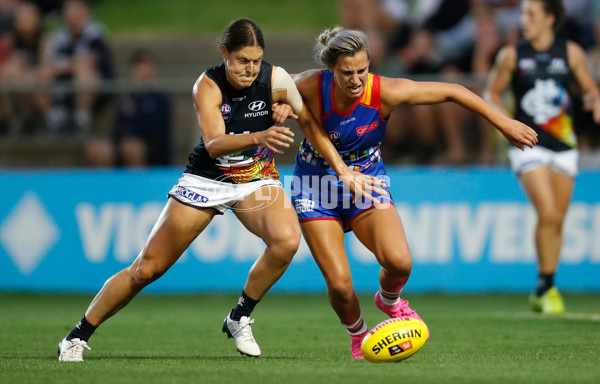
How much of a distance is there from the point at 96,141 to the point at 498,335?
7.37 metres

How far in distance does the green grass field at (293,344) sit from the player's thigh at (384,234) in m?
0.70

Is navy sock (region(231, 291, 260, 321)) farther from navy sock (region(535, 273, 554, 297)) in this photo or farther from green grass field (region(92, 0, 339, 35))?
green grass field (region(92, 0, 339, 35))

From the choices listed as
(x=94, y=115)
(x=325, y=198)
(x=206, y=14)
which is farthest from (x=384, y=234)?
(x=206, y=14)

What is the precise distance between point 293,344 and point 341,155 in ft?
5.15

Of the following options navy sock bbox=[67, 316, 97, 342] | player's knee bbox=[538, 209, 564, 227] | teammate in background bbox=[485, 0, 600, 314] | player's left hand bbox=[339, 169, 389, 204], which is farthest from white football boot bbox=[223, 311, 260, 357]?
player's knee bbox=[538, 209, 564, 227]

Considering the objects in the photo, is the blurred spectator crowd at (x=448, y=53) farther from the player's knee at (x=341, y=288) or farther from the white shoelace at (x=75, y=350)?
the white shoelace at (x=75, y=350)

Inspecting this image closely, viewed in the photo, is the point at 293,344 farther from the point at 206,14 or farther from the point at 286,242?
the point at 206,14

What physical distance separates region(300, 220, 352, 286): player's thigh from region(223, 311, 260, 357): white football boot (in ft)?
2.08

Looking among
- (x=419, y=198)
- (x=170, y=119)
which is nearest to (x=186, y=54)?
(x=170, y=119)

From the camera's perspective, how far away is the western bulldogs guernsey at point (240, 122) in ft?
20.2

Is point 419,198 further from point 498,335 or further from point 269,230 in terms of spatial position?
point 269,230

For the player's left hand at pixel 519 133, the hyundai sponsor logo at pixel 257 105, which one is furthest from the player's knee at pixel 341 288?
the player's left hand at pixel 519 133

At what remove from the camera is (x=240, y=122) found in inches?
244

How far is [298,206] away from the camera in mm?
6551
